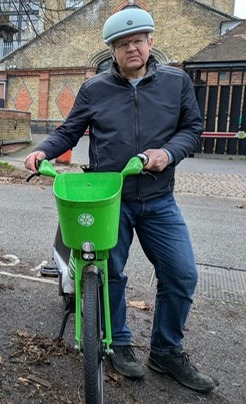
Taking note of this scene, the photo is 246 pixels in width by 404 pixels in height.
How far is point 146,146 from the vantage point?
2531 mm

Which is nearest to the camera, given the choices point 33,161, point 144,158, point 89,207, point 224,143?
point 89,207

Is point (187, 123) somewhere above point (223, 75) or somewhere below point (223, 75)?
below

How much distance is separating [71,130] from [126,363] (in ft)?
5.00

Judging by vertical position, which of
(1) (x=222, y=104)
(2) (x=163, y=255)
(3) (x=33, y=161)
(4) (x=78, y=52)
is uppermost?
(4) (x=78, y=52)

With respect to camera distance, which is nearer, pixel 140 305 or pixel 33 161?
pixel 33 161

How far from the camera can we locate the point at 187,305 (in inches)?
108

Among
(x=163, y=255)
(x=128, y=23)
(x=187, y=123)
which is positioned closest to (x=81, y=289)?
(x=163, y=255)

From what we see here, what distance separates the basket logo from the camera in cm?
206

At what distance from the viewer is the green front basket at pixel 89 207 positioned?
6.73 feet

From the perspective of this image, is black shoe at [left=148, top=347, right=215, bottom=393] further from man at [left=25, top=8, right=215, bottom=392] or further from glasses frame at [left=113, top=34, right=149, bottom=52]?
glasses frame at [left=113, top=34, right=149, bottom=52]

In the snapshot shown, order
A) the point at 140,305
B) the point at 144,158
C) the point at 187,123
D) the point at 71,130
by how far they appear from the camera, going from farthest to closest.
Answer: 1. the point at 140,305
2. the point at 71,130
3. the point at 187,123
4. the point at 144,158

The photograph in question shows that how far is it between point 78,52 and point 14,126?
14413mm

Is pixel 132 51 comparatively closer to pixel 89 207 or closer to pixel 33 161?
pixel 33 161

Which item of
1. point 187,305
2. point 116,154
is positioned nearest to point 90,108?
point 116,154
